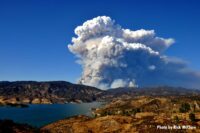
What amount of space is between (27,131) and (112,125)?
53637 mm

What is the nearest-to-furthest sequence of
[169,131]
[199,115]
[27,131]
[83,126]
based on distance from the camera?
[27,131] → [169,131] → [83,126] → [199,115]

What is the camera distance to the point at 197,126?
472 ft

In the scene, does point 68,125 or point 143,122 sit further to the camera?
point 68,125

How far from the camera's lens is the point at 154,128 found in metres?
143

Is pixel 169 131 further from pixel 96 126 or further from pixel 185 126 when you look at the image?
pixel 96 126

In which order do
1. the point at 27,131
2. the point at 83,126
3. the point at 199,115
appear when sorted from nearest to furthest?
the point at 27,131 < the point at 83,126 < the point at 199,115

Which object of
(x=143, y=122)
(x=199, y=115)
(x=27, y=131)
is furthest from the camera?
(x=199, y=115)

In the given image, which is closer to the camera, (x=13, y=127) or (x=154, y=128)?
(x=13, y=127)

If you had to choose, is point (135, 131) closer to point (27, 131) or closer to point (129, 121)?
point (129, 121)

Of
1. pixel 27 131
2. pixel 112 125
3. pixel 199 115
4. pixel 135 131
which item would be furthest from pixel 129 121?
pixel 27 131

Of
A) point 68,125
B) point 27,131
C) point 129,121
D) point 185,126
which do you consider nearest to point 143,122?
point 129,121

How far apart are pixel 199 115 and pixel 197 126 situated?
37778 mm

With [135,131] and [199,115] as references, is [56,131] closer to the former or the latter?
[135,131]

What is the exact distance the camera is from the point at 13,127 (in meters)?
116
